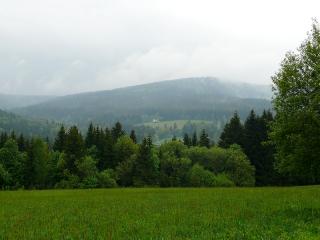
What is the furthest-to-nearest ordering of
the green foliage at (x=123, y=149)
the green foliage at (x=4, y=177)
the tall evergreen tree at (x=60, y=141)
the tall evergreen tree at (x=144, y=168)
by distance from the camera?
the green foliage at (x=123, y=149) < the tall evergreen tree at (x=60, y=141) < the tall evergreen tree at (x=144, y=168) < the green foliage at (x=4, y=177)

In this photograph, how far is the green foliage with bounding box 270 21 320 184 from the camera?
35125 mm

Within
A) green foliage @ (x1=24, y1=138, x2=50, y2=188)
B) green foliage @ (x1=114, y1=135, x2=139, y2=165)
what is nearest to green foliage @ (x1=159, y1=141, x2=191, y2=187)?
green foliage @ (x1=114, y1=135, x2=139, y2=165)

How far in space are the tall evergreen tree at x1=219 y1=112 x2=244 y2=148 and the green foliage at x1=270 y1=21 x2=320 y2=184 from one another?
→ 268 feet

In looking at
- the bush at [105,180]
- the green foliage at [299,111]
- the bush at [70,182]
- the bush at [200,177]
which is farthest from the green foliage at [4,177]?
the green foliage at [299,111]

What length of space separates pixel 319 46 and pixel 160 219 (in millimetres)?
17887

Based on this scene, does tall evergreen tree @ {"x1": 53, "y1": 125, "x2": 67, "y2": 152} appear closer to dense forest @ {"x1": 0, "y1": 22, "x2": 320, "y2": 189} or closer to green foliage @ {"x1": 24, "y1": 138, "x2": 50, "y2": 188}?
dense forest @ {"x1": 0, "y1": 22, "x2": 320, "y2": 189}

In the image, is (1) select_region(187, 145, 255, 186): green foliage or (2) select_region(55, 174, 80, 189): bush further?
(2) select_region(55, 174, 80, 189): bush

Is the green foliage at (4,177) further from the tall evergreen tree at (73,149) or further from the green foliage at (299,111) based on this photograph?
the green foliage at (299,111)

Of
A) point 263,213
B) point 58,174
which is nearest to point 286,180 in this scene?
point 58,174

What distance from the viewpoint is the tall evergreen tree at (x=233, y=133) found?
120m

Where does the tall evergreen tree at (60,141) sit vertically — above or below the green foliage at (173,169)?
above

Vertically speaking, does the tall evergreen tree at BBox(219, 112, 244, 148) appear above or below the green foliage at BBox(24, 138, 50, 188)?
above

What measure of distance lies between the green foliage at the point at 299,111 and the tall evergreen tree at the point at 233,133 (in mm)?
81758

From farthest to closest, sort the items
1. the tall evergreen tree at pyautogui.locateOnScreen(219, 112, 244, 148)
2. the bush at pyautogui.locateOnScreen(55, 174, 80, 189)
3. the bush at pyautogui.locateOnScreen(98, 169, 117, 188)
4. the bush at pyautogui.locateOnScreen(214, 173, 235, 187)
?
1. the tall evergreen tree at pyautogui.locateOnScreen(219, 112, 244, 148)
2. the bush at pyautogui.locateOnScreen(98, 169, 117, 188)
3. the bush at pyautogui.locateOnScreen(55, 174, 80, 189)
4. the bush at pyautogui.locateOnScreen(214, 173, 235, 187)
